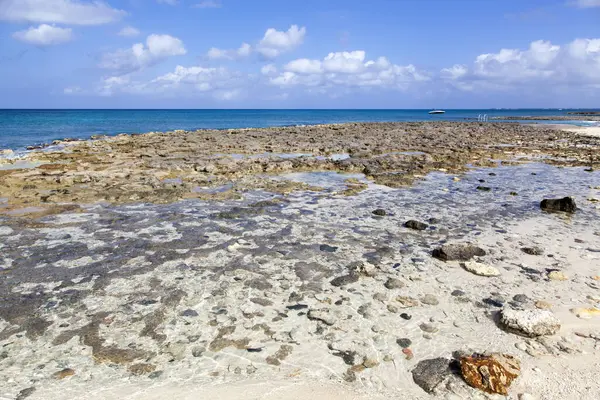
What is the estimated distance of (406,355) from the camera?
4895mm

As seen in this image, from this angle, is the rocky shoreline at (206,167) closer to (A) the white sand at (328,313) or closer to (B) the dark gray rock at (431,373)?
(A) the white sand at (328,313)

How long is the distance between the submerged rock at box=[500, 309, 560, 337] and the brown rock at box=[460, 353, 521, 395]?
760mm

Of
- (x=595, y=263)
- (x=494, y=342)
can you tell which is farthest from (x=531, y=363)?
(x=595, y=263)

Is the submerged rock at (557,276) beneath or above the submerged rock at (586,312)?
above

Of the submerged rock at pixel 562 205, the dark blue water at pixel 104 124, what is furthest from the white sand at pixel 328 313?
the dark blue water at pixel 104 124

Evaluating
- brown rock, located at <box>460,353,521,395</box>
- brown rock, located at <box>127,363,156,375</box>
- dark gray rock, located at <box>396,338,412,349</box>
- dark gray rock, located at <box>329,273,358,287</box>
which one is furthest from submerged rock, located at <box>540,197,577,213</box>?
brown rock, located at <box>127,363,156,375</box>

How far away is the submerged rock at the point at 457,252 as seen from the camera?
7.83 metres

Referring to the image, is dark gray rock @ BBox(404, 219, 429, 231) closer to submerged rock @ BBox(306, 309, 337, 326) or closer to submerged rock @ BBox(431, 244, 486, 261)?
submerged rock @ BBox(431, 244, 486, 261)

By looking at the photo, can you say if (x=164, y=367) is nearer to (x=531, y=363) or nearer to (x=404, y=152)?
(x=531, y=363)

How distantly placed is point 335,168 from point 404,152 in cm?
823

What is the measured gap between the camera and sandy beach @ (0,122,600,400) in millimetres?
4469

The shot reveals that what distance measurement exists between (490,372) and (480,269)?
10.5 ft

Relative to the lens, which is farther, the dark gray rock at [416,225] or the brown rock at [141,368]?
the dark gray rock at [416,225]

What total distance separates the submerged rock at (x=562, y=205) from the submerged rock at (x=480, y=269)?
5.77 meters
